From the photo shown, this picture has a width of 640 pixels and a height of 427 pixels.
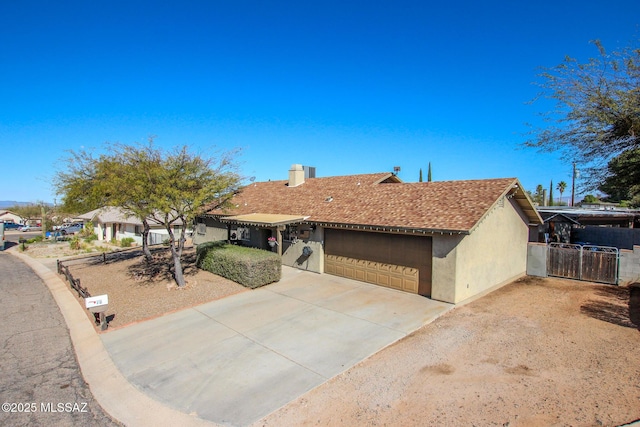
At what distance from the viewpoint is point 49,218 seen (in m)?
43.3

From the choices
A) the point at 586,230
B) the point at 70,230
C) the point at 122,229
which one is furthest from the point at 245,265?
the point at 70,230

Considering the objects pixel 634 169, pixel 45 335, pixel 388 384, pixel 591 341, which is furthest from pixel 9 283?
pixel 634 169

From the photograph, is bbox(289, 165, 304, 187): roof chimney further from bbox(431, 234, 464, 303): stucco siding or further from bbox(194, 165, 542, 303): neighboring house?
bbox(431, 234, 464, 303): stucco siding

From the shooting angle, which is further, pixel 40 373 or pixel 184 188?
pixel 184 188

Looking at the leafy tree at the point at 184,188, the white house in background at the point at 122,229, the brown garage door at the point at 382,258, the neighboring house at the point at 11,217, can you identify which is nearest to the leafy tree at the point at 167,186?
the leafy tree at the point at 184,188

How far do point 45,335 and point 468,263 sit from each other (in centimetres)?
1297

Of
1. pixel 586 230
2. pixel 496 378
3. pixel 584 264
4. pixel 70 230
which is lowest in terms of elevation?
pixel 70 230

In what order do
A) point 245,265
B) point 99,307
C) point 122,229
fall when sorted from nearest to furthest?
point 99,307 → point 245,265 → point 122,229

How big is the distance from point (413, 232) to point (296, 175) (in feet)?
36.4

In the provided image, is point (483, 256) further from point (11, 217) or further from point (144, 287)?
point (11, 217)

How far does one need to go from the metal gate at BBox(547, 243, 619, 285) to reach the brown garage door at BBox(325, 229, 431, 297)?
6.84 meters

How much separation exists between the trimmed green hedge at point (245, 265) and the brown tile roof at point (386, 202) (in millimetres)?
2788

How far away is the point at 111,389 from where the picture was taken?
641cm

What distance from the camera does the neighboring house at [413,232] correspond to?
11.0m
